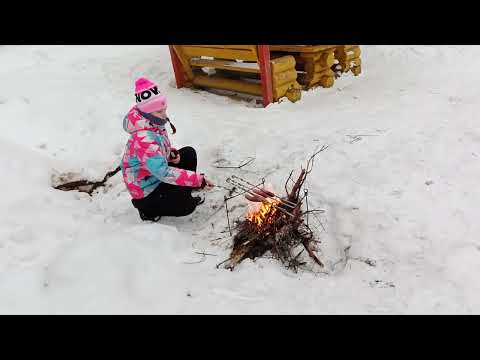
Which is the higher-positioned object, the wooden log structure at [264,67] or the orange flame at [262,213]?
the wooden log structure at [264,67]

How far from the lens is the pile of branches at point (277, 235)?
3057 mm

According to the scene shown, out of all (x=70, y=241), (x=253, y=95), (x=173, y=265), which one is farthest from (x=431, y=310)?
(x=253, y=95)

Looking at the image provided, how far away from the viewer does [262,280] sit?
2.79m

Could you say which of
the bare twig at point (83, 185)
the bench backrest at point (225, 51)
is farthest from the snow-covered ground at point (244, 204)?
the bench backrest at point (225, 51)

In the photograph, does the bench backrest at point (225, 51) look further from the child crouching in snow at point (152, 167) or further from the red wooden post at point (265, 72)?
the child crouching in snow at point (152, 167)

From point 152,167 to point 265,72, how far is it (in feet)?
10.7

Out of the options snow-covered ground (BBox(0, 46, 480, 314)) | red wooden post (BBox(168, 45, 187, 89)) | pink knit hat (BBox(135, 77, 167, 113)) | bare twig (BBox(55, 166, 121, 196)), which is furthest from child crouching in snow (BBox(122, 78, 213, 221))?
red wooden post (BBox(168, 45, 187, 89))

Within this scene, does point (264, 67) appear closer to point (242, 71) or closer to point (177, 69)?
point (242, 71)

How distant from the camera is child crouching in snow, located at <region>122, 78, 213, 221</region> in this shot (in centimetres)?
329

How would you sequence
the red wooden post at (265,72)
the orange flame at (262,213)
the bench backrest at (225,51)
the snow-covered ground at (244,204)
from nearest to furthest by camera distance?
the snow-covered ground at (244,204) → the orange flame at (262,213) → the red wooden post at (265,72) → the bench backrest at (225,51)

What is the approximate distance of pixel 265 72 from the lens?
5.93 meters

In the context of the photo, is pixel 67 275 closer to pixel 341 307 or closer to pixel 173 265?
pixel 173 265

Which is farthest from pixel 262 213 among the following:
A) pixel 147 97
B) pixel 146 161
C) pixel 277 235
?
pixel 147 97

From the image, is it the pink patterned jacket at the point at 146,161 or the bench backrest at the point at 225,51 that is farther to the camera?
the bench backrest at the point at 225,51
